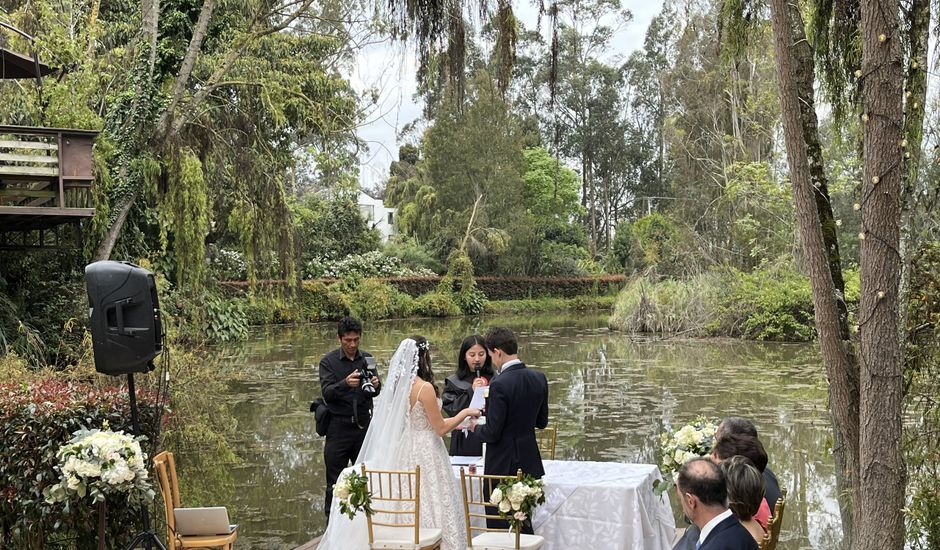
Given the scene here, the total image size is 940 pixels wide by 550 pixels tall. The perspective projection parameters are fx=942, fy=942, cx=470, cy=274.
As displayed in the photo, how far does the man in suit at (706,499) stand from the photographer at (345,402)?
3.46m

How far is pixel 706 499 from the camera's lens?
317 centimetres

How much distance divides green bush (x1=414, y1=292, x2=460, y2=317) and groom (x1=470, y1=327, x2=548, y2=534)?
3210cm

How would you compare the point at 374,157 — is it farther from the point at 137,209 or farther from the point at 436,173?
the point at 436,173

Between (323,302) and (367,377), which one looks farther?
(323,302)

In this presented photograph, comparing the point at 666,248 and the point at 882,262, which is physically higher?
the point at 666,248

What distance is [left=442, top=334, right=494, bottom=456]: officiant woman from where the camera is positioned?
6.62 m

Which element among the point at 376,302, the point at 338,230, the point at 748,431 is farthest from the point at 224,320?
the point at 748,431

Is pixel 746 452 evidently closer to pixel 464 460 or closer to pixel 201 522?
pixel 464 460

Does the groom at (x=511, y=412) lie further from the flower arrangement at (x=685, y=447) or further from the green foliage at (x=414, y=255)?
the green foliage at (x=414, y=255)

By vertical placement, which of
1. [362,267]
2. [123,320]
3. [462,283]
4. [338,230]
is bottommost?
[462,283]

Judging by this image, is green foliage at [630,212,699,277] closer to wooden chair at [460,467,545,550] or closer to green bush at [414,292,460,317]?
green bush at [414,292,460,317]

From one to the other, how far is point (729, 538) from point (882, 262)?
1692 mm

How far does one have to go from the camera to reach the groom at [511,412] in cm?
515

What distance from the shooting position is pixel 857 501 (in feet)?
15.1
